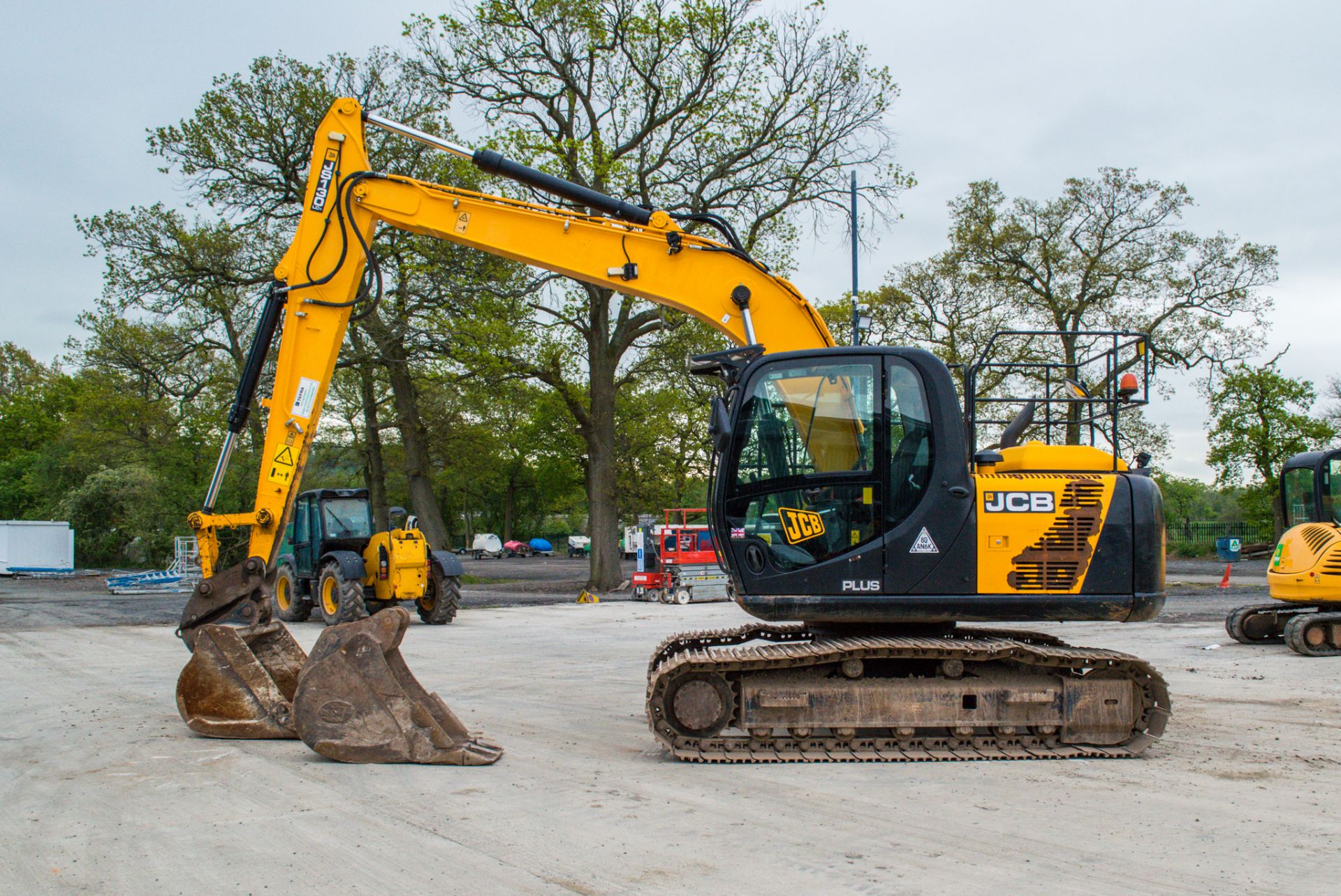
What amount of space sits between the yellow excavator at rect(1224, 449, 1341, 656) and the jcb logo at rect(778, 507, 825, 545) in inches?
371

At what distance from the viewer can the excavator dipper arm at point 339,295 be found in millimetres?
7668

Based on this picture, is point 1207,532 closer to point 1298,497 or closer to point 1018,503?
point 1298,497

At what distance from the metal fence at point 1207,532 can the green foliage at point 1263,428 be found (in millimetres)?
6167

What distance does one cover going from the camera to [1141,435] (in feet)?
95.5

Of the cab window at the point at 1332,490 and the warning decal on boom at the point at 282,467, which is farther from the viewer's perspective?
the cab window at the point at 1332,490

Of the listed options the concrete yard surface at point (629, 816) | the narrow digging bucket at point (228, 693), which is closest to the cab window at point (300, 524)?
the concrete yard surface at point (629, 816)

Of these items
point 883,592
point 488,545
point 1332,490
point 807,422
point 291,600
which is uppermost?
point 807,422

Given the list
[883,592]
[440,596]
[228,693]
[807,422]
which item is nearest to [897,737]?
[883,592]

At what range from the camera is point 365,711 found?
664cm

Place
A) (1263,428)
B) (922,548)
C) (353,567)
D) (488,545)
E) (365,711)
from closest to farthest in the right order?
(365,711) < (922,548) < (353,567) < (1263,428) < (488,545)

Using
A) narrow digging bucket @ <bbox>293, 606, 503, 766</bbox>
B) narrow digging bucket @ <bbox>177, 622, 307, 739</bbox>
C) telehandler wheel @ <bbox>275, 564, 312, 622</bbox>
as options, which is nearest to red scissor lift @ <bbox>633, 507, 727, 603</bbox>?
telehandler wheel @ <bbox>275, 564, 312, 622</bbox>

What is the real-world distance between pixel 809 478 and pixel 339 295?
4.54 m

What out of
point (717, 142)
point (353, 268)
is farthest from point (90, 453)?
point (353, 268)

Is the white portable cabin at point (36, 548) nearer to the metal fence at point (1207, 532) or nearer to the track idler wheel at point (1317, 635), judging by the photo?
the track idler wheel at point (1317, 635)
